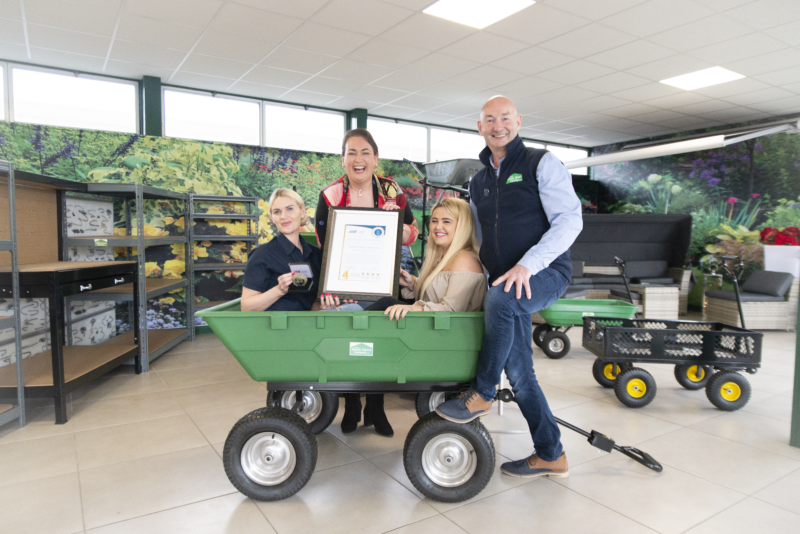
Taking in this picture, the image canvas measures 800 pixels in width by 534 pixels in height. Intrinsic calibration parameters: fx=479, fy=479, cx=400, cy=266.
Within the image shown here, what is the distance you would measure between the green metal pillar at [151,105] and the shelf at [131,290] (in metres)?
2.39

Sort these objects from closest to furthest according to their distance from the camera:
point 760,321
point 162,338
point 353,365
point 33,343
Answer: point 353,365 → point 33,343 → point 162,338 → point 760,321

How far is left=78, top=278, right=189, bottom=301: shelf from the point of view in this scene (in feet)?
13.2

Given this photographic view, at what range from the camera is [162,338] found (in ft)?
16.3

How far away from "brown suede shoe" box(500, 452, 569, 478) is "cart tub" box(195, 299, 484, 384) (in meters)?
0.68

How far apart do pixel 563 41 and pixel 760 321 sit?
445cm

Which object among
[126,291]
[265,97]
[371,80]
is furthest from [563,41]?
[126,291]

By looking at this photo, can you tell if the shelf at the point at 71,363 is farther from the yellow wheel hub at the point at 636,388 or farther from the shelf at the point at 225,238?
the yellow wheel hub at the point at 636,388

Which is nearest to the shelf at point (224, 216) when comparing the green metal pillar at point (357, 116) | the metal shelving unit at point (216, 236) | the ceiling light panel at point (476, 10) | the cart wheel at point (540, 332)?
the metal shelving unit at point (216, 236)

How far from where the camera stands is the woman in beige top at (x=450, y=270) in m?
2.15

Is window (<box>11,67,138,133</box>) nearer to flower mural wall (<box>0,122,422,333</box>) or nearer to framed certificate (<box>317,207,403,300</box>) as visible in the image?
flower mural wall (<box>0,122,422,333</box>)

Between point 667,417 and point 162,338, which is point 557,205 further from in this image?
point 162,338

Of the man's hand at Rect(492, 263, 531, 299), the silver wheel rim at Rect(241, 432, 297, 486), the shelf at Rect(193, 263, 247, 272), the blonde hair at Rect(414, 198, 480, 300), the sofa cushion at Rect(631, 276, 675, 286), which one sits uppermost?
the blonde hair at Rect(414, 198, 480, 300)

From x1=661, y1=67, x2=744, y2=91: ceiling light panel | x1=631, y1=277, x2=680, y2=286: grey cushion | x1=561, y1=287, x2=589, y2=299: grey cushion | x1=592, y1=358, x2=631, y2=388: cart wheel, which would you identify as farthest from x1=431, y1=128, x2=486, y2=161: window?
x1=592, y1=358, x2=631, y2=388: cart wheel

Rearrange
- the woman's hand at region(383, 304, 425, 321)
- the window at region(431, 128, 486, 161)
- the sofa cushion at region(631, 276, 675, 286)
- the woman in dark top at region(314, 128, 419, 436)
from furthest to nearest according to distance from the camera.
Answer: the window at region(431, 128, 486, 161) < the sofa cushion at region(631, 276, 675, 286) < the woman in dark top at region(314, 128, 419, 436) < the woman's hand at region(383, 304, 425, 321)
